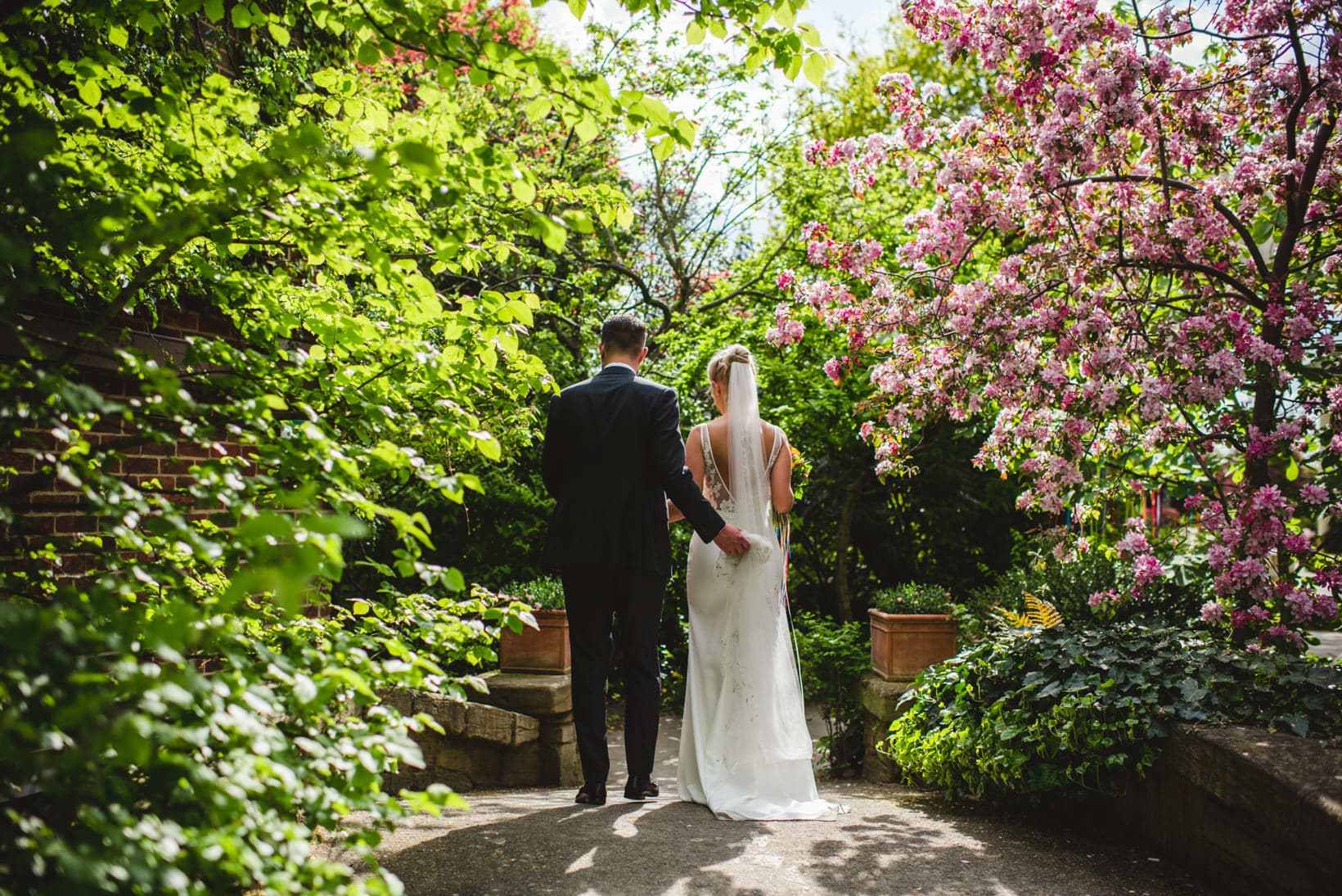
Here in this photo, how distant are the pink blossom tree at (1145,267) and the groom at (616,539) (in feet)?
4.94

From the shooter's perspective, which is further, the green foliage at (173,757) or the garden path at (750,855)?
the garden path at (750,855)

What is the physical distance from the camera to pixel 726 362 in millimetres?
4934

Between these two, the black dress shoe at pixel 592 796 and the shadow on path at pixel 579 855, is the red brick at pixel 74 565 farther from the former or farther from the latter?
the black dress shoe at pixel 592 796

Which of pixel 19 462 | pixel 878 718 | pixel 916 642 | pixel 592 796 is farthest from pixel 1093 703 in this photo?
pixel 19 462

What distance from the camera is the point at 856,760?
6.68 metres

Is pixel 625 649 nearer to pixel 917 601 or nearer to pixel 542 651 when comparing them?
pixel 542 651

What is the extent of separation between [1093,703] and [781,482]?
188 centimetres

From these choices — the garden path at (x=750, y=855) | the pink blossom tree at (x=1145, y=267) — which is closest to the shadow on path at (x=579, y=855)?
the garden path at (x=750, y=855)

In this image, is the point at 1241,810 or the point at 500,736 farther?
the point at 500,736

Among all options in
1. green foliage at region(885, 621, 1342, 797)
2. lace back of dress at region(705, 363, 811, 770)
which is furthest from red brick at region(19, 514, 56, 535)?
green foliage at region(885, 621, 1342, 797)

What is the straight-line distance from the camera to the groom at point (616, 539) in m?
4.17

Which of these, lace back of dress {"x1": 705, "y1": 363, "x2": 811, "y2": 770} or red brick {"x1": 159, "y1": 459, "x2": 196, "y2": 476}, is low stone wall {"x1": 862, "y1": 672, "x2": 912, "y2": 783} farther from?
red brick {"x1": 159, "y1": 459, "x2": 196, "y2": 476}

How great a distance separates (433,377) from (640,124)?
937 mm

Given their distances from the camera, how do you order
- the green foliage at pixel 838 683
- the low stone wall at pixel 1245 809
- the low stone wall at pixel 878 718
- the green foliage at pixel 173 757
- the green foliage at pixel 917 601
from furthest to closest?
1. the green foliage at pixel 838 683
2. the green foliage at pixel 917 601
3. the low stone wall at pixel 878 718
4. the low stone wall at pixel 1245 809
5. the green foliage at pixel 173 757
